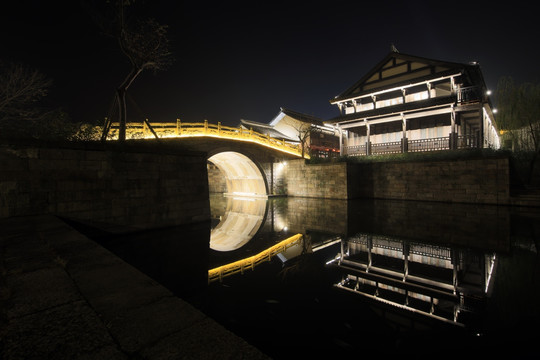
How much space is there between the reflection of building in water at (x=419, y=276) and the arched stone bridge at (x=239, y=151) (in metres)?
12.3

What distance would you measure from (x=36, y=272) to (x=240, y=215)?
9938 mm

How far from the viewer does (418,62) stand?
20156 mm

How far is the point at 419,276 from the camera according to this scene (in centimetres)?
457

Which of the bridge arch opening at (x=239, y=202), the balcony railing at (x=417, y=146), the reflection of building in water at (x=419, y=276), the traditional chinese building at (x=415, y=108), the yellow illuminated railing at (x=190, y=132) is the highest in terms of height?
the traditional chinese building at (x=415, y=108)

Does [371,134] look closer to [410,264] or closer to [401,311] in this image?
[410,264]

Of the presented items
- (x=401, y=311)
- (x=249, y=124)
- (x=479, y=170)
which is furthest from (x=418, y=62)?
(x=401, y=311)

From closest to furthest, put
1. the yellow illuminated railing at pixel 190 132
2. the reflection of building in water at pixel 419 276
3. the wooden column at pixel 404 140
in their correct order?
the reflection of building in water at pixel 419 276 < the yellow illuminated railing at pixel 190 132 < the wooden column at pixel 404 140

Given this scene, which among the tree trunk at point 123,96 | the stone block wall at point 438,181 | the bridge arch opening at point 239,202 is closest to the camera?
the bridge arch opening at point 239,202

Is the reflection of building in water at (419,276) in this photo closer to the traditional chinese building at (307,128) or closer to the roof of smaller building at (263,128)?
the roof of smaller building at (263,128)

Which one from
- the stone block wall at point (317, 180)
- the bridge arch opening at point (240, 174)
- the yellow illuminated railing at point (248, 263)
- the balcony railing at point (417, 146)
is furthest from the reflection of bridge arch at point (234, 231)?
the balcony railing at point (417, 146)

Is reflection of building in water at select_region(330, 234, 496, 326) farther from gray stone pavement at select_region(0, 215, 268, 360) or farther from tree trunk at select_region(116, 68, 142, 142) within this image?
tree trunk at select_region(116, 68, 142, 142)

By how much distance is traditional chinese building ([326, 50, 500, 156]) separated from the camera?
17.5m

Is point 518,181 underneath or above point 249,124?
underneath

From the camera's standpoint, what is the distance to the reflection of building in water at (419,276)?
347 centimetres
